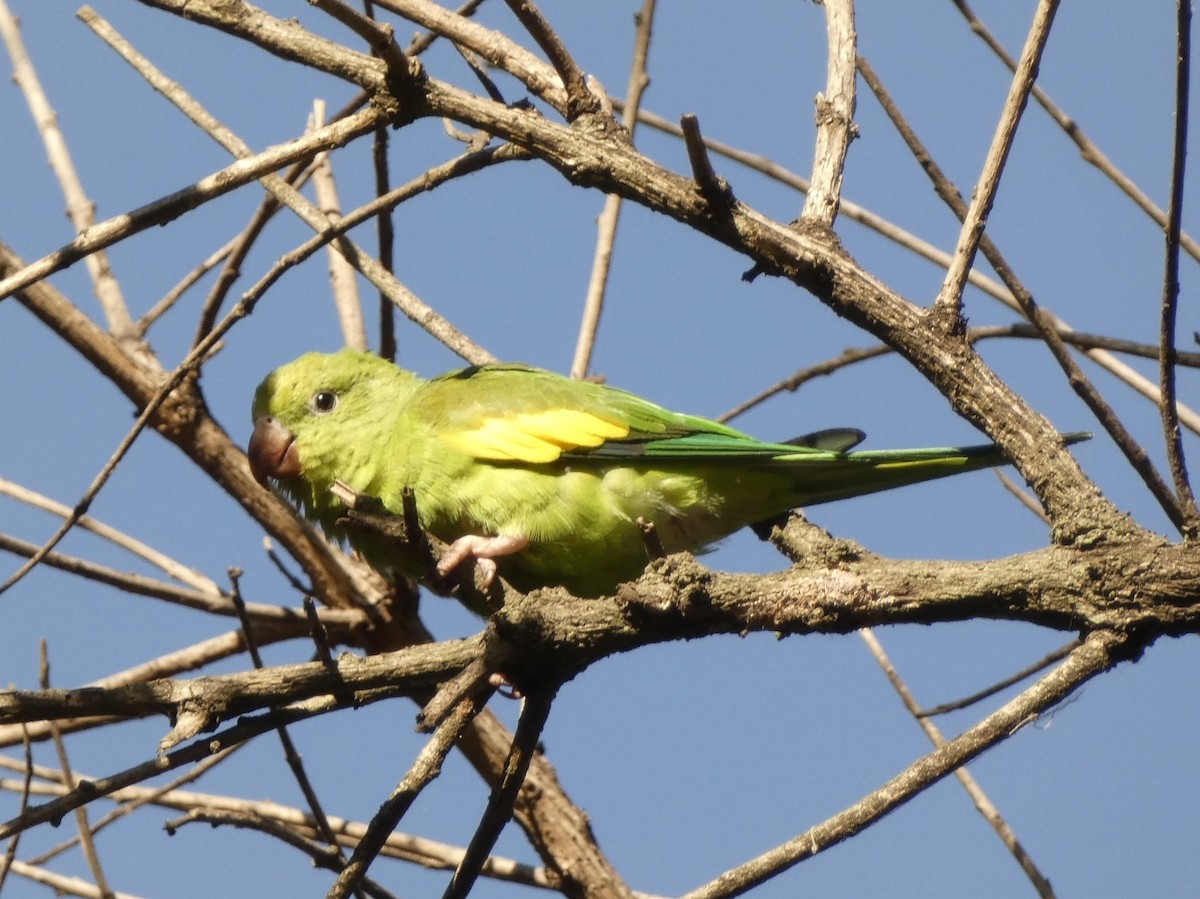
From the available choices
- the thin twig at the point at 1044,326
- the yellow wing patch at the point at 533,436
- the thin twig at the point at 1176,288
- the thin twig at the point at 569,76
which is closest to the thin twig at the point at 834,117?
the thin twig at the point at 1044,326

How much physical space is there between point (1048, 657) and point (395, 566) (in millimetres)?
2060

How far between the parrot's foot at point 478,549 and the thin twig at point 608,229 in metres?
1.01

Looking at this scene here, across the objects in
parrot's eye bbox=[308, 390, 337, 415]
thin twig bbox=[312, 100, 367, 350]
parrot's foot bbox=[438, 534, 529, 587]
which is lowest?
parrot's foot bbox=[438, 534, 529, 587]

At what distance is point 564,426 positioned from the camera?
13.5ft

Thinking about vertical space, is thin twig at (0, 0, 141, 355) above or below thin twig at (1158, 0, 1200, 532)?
above

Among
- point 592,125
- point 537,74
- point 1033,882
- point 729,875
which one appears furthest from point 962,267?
point 1033,882

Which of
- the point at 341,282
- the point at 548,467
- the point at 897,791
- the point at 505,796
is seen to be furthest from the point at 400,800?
the point at 341,282

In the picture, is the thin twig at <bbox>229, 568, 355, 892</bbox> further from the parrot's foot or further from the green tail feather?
the green tail feather

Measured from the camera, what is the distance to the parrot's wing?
402cm

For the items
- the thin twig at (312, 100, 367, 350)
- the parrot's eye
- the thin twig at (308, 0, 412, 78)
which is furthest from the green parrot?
the thin twig at (308, 0, 412, 78)

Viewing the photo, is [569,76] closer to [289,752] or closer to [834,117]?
[834,117]

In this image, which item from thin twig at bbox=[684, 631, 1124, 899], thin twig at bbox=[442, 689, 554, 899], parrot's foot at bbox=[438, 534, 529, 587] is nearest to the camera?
thin twig at bbox=[684, 631, 1124, 899]

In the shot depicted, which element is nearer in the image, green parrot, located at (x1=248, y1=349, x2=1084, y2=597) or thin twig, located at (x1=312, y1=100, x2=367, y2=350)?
green parrot, located at (x1=248, y1=349, x2=1084, y2=597)

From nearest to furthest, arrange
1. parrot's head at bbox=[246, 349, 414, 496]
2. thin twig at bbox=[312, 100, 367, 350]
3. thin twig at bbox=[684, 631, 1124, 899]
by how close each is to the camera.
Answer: thin twig at bbox=[684, 631, 1124, 899]
parrot's head at bbox=[246, 349, 414, 496]
thin twig at bbox=[312, 100, 367, 350]
